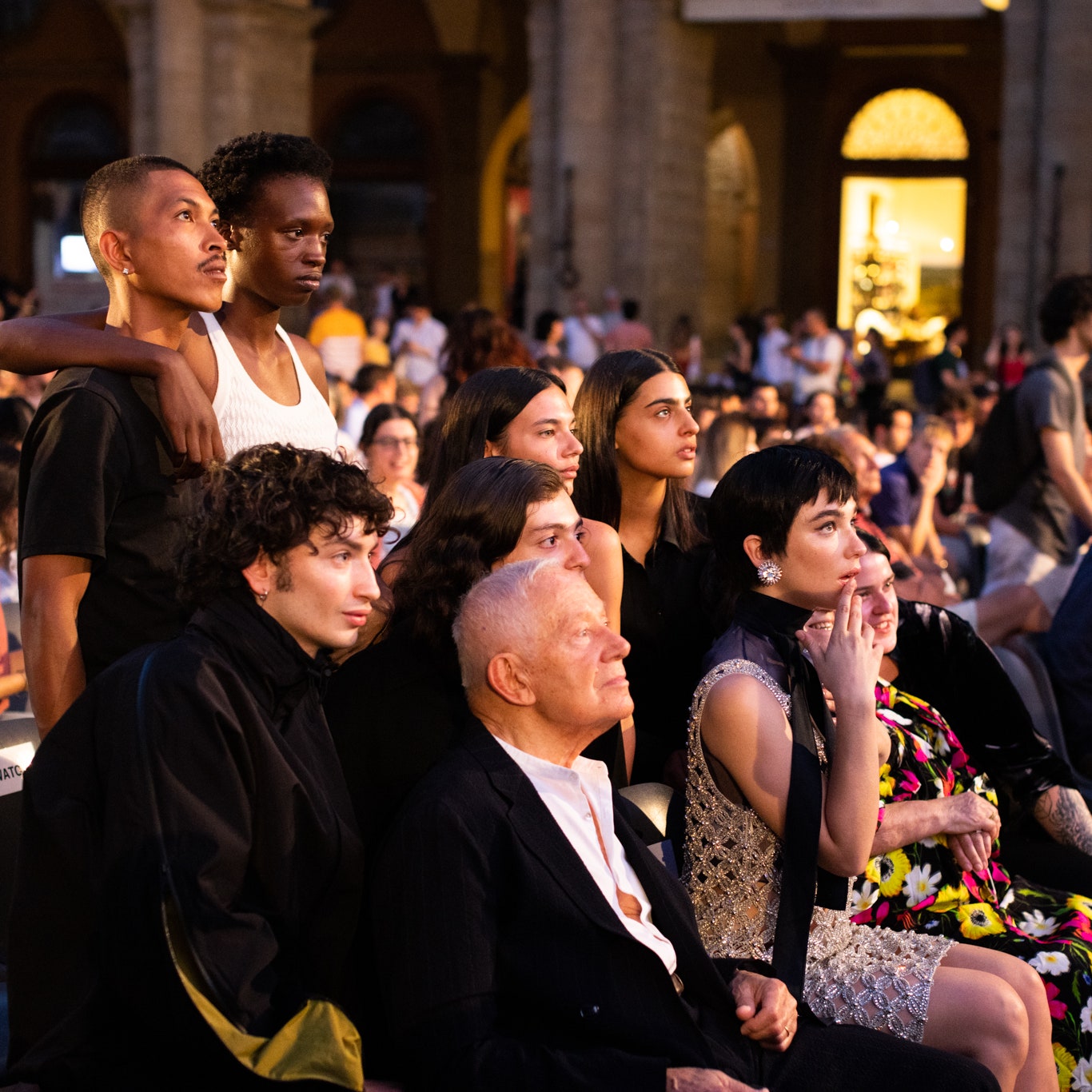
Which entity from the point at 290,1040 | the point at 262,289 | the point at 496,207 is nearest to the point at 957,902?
the point at 290,1040

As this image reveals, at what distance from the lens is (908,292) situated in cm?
2431

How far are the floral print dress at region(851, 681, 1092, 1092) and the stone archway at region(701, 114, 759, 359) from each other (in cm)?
2065

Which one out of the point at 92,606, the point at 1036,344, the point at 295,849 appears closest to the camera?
the point at 295,849

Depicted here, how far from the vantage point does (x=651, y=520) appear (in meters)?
4.27

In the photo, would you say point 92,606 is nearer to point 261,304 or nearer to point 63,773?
point 63,773

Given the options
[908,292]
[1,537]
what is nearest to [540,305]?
[908,292]

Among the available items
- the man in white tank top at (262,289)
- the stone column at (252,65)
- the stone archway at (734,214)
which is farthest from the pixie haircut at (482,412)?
the stone archway at (734,214)

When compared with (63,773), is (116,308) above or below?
above

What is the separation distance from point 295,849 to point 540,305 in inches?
586

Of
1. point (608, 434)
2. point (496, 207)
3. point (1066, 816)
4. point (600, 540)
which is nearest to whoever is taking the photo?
point (600, 540)

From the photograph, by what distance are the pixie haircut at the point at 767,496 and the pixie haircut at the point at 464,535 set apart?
1.38 ft

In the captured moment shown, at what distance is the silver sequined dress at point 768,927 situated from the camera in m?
3.13

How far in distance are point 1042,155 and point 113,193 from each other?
42.5ft

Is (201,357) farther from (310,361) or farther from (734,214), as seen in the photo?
(734,214)
